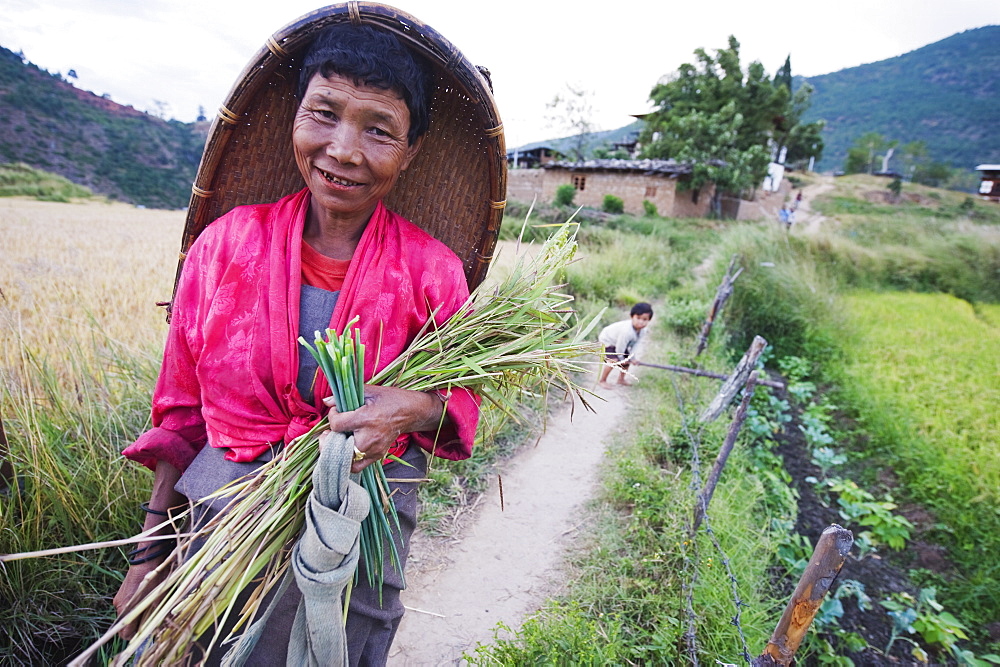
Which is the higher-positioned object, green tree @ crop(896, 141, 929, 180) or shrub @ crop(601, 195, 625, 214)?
green tree @ crop(896, 141, 929, 180)

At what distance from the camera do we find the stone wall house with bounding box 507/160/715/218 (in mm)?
20453

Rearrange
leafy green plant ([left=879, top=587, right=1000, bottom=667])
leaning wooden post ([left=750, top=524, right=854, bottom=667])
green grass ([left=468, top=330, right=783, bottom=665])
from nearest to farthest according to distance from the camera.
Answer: leaning wooden post ([left=750, top=524, right=854, bottom=667]) < green grass ([left=468, top=330, right=783, bottom=665]) < leafy green plant ([left=879, top=587, right=1000, bottom=667])

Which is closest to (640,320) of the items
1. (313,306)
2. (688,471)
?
(688,471)

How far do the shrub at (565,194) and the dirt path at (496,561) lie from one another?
58.5 feet

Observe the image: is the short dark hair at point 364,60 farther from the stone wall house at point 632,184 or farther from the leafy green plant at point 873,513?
the stone wall house at point 632,184

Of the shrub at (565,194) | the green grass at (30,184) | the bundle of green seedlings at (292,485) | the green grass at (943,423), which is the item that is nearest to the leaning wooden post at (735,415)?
the bundle of green seedlings at (292,485)

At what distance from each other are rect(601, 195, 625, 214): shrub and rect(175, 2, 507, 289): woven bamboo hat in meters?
20.1

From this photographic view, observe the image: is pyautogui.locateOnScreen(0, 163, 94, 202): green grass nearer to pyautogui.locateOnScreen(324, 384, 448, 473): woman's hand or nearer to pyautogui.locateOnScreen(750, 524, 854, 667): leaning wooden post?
pyautogui.locateOnScreen(324, 384, 448, 473): woman's hand

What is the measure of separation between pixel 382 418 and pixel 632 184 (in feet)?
71.3

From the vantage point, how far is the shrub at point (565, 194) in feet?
67.4

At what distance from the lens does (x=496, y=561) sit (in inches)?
115

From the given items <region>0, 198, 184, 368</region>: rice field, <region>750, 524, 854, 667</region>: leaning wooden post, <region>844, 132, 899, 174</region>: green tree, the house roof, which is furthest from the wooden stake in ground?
<region>844, 132, 899, 174</region>: green tree

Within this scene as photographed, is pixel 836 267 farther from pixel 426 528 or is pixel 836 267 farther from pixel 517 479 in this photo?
pixel 426 528

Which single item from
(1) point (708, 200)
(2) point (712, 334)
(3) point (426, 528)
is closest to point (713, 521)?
(3) point (426, 528)
